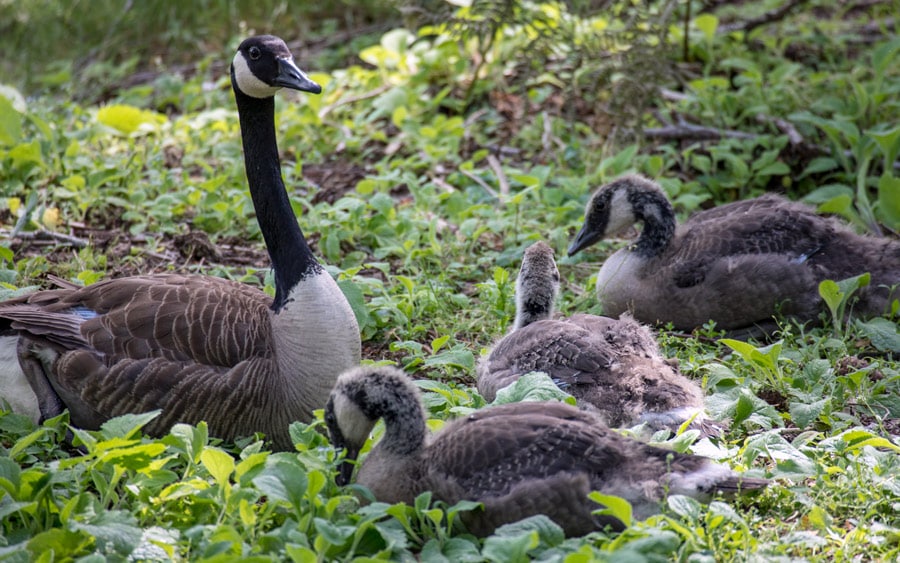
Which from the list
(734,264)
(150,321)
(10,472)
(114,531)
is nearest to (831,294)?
(734,264)

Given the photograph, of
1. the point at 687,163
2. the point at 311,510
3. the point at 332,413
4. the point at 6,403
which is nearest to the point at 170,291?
A: the point at 6,403

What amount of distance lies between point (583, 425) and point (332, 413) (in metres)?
1.09

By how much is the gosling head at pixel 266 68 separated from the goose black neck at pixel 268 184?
0.39 ft

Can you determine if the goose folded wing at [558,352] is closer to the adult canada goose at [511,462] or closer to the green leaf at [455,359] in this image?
the green leaf at [455,359]

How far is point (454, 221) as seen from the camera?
26.5 ft

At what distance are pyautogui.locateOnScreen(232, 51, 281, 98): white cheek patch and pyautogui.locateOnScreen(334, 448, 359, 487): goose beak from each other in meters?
2.08

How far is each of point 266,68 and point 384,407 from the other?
2051 mm

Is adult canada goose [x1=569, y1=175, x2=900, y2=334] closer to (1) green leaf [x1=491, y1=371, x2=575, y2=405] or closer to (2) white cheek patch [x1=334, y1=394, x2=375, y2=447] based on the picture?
(1) green leaf [x1=491, y1=371, x2=575, y2=405]

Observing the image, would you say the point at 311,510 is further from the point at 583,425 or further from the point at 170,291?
the point at 170,291

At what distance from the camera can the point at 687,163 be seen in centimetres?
886

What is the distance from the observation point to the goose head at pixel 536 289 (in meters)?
5.98

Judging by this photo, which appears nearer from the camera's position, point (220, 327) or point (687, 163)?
point (220, 327)

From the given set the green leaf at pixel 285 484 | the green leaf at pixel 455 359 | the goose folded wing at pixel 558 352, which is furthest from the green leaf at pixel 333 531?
the green leaf at pixel 455 359

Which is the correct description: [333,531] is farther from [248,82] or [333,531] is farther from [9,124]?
[9,124]
